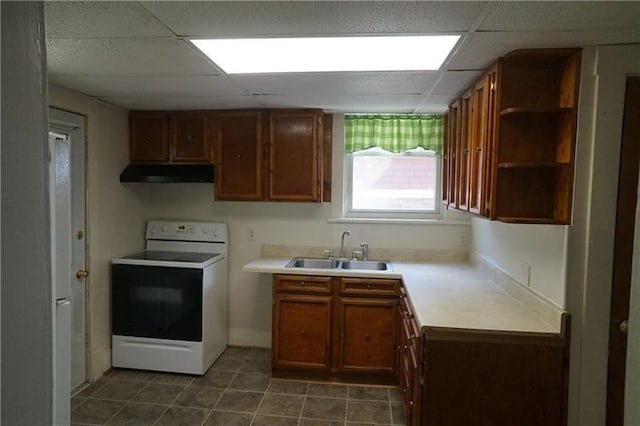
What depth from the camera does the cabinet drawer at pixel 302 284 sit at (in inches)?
119

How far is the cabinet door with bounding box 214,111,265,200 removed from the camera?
335cm

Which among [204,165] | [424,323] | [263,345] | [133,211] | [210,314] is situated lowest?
[263,345]

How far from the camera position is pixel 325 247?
3615 millimetres

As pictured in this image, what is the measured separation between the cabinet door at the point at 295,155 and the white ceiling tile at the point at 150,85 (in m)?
0.62

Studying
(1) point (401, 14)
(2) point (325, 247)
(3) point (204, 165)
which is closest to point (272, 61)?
(1) point (401, 14)

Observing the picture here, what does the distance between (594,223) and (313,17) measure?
1.56m

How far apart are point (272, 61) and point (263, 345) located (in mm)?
2669

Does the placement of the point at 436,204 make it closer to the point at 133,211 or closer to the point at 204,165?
the point at 204,165

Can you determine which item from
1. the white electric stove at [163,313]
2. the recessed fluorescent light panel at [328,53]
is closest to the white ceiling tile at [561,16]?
the recessed fluorescent light panel at [328,53]

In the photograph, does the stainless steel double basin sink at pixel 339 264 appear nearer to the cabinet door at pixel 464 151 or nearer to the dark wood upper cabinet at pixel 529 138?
the cabinet door at pixel 464 151

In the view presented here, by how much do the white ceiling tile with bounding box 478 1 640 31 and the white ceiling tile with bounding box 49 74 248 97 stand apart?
5.08 feet

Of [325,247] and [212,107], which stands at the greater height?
[212,107]

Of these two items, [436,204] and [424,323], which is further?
[436,204]

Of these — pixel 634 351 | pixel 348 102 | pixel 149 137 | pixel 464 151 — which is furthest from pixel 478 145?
pixel 149 137
